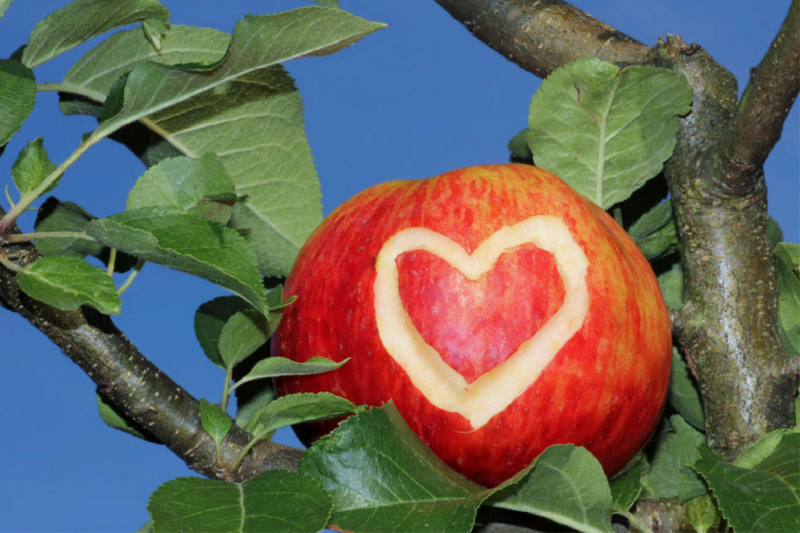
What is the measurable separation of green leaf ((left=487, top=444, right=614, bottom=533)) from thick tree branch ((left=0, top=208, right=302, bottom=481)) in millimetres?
187

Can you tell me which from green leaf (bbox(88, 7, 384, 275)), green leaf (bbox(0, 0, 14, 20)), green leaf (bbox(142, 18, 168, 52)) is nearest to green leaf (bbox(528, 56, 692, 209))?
green leaf (bbox(88, 7, 384, 275))

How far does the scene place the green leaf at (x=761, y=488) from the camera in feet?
1.50

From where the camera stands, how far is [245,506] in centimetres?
47

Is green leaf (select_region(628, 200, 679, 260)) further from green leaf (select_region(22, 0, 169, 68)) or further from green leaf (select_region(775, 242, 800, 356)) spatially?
green leaf (select_region(22, 0, 169, 68))

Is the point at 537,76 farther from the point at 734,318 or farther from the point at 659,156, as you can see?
the point at 734,318

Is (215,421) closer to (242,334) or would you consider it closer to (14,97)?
(242,334)

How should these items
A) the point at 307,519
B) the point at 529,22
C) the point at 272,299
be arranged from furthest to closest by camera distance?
the point at 529,22 → the point at 272,299 → the point at 307,519

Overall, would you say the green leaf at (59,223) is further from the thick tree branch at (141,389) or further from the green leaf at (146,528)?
the green leaf at (146,528)

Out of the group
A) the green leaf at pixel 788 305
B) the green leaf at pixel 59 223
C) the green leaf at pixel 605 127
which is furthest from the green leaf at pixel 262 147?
the green leaf at pixel 788 305

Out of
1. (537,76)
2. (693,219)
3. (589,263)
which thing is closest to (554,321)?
(589,263)

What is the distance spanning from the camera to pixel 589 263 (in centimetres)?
53

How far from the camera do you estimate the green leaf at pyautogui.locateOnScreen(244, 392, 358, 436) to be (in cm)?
49

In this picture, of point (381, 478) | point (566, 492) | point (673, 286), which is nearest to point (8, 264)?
point (381, 478)

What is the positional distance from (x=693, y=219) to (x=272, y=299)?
1.38 feet
